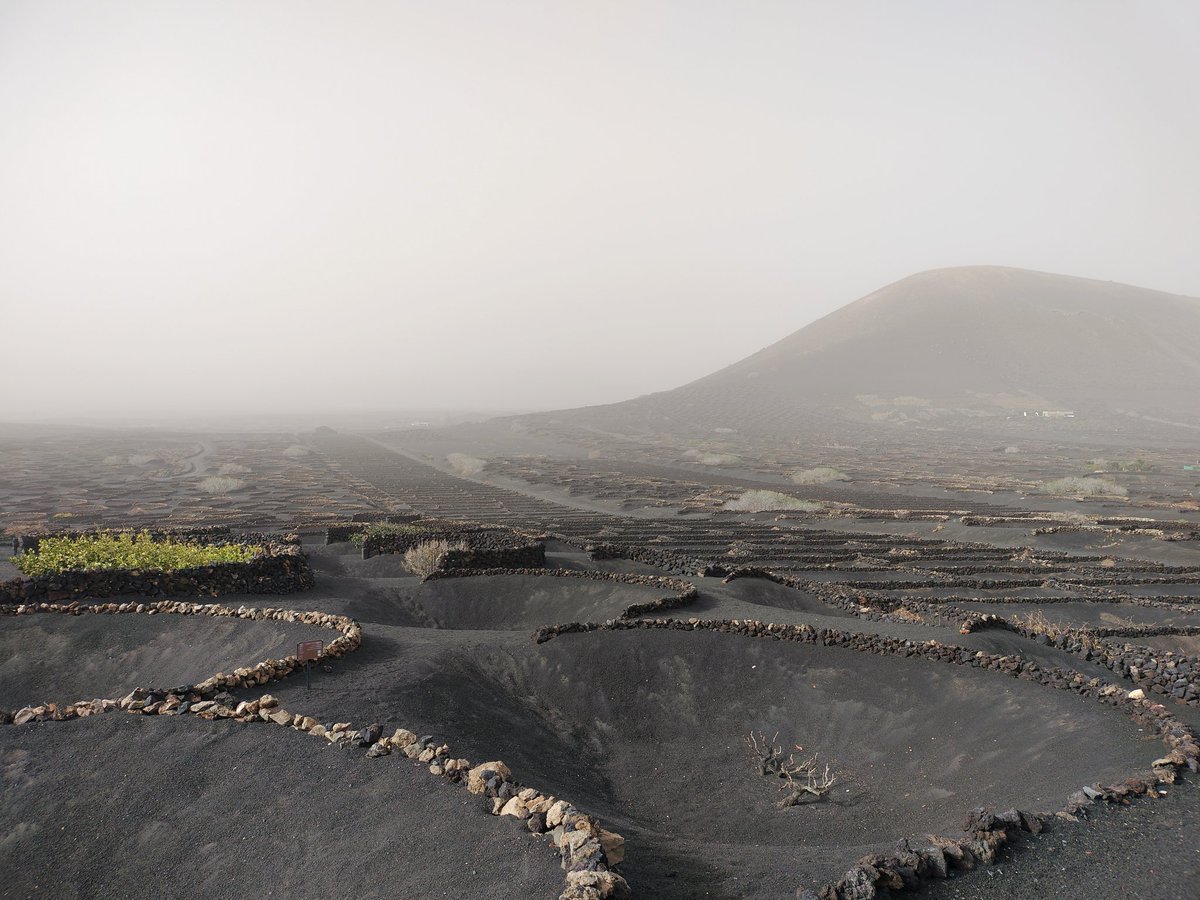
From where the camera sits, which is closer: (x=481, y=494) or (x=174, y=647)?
(x=174, y=647)

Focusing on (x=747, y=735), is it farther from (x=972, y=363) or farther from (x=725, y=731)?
(x=972, y=363)

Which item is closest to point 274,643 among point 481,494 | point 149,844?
point 149,844

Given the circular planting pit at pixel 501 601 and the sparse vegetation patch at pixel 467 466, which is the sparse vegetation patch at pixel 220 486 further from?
the circular planting pit at pixel 501 601

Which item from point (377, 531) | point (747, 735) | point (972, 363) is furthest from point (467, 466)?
point (972, 363)

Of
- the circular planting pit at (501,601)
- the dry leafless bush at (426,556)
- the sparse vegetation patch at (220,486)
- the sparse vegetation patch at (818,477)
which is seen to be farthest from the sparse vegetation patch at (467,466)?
the circular planting pit at (501,601)

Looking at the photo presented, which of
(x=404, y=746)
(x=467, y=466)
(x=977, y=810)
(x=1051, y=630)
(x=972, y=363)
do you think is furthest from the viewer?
(x=972, y=363)

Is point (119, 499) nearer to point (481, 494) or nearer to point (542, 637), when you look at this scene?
point (481, 494)
